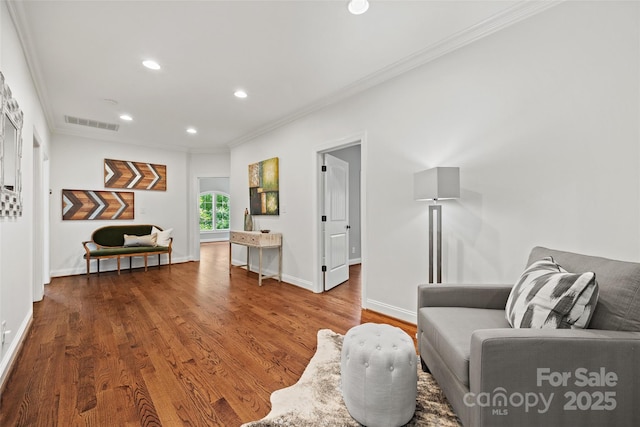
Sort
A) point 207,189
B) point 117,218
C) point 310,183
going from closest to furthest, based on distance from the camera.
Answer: point 310,183, point 117,218, point 207,189

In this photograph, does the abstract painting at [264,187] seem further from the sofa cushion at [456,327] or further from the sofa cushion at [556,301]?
the sofa cushion at [556,301]

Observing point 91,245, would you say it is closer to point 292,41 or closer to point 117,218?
point 117,218

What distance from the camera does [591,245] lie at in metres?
1.87

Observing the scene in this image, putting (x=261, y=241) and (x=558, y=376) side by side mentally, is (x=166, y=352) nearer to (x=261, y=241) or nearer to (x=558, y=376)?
(x=261, y=241)

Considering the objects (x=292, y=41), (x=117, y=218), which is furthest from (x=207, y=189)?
(x=292, y=41)

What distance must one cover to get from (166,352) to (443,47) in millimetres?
3524

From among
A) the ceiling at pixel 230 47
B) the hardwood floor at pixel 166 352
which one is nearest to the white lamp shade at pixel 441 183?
the ceiling at pixel 230 47

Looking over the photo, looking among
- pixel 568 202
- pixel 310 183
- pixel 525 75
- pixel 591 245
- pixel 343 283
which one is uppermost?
pixel 525 75

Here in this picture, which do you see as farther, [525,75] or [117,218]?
[117,218]

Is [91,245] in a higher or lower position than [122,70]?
lower

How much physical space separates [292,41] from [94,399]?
2988mm

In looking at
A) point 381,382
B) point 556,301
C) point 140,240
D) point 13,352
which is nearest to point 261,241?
point 13,352

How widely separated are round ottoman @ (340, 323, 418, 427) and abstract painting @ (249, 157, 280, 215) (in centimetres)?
350

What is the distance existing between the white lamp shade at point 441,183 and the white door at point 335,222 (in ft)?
6.21
